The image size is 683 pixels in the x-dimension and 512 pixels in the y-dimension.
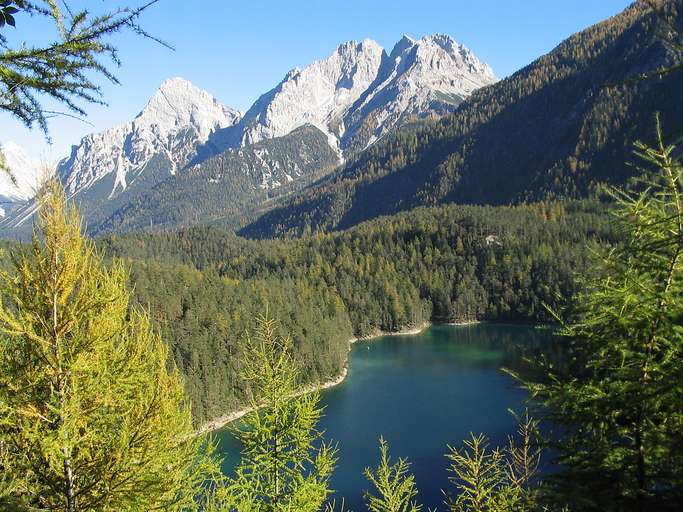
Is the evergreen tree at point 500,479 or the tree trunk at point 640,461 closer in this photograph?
the tree trunk at point 640,461

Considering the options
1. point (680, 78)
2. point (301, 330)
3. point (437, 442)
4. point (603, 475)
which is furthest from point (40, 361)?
point (680, 78)

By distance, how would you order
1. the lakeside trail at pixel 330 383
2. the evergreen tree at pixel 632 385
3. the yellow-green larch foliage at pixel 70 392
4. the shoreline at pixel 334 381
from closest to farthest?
the evergreen tree at pixel 632 385 < the yellow-green larch foliage at pixel 70 392 < the lakeside trail at pixel 330 383 < the shoreline at pixel 334 381

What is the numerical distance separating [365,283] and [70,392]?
124232 mm

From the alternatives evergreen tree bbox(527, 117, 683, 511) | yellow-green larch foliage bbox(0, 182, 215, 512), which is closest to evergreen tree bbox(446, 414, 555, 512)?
evergreen tree bbox(527, 117, 683, 511)

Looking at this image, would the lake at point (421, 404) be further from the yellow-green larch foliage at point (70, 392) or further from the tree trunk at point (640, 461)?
the yellow-green larch foliage at point (70, 392)

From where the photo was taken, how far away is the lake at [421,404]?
159 feet

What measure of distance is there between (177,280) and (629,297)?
101 meters

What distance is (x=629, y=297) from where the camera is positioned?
6742 millimetres

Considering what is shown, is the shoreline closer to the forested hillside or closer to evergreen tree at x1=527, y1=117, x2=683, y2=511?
the forested hillside

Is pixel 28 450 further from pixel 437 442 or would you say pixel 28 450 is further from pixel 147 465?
pixel 437 442

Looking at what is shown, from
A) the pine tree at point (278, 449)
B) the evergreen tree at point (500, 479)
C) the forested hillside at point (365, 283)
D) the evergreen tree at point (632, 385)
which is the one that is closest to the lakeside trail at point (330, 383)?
the forested hillside at point (365, 283)

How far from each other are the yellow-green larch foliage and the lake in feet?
91.1

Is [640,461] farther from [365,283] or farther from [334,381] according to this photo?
[365,283]

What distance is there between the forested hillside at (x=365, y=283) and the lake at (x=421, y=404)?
830 centimetres
